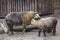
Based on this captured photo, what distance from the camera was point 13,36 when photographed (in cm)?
880

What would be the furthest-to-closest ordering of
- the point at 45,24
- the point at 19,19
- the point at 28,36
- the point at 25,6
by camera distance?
the point at 25,6 → the point at 19,19 → the point at 28,36 → the point at 45,24

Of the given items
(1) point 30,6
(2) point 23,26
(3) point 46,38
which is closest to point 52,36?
(3) point 46,38

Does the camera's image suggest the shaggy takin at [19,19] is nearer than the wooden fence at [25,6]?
Yes

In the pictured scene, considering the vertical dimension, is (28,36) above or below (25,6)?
below

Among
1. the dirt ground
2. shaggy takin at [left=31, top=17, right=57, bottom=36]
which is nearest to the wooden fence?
the dirt ground

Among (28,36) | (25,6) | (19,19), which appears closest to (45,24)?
(28,36)

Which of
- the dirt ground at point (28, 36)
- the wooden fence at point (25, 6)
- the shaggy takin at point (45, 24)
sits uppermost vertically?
the wooden fence at point (25, 6)

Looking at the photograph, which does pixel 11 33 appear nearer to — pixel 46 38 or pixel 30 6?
pixel 46 38

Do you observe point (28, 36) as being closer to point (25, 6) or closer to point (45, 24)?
point (45, 24)

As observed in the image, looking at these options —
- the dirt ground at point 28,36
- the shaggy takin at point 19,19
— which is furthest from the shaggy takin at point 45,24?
the shaggy takin at point 19,19

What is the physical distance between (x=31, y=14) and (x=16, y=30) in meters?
1.08

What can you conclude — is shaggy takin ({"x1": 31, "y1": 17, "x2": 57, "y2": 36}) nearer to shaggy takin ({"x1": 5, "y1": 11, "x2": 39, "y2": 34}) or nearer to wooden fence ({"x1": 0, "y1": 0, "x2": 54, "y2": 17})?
shaggy takin ({"x1": 5, "y1": 11, "x2": 39, "y2": 34})

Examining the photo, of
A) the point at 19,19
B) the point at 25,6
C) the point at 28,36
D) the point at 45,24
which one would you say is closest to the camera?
the point at 45,24

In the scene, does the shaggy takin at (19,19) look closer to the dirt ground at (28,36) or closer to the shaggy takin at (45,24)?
the dirt ground at (28,36)
